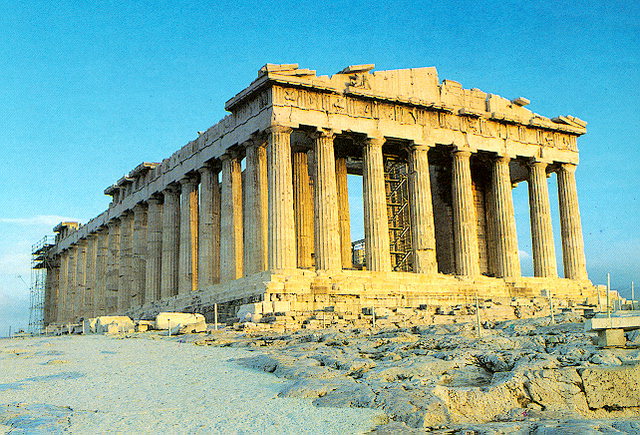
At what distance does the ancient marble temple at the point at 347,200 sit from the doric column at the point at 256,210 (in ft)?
0.20

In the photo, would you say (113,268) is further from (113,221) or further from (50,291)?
(50,291)

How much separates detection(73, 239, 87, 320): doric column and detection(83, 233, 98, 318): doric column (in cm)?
77

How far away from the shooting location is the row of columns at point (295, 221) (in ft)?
113

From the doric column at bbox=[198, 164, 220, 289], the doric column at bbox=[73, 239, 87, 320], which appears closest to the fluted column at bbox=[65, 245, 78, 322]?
the doric column at bbox=[73, 239, 87, 320]

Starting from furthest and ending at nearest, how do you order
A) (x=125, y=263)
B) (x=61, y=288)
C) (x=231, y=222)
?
(x=61, y=288), (x=125, y=263), (x=231, y=222)

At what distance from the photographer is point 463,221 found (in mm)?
39375

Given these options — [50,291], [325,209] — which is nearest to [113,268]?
[50,291]

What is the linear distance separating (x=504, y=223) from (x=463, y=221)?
9.51 ft

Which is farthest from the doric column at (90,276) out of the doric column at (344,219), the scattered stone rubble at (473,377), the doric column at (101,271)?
the scattered stone rubble at (473,377)

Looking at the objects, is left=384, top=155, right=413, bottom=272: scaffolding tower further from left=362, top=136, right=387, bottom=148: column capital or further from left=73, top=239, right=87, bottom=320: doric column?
left=73, top=239, right=87, bottom=320: doric column

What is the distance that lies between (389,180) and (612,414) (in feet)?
110

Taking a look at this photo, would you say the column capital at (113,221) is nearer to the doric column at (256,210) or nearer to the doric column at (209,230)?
the doric column at (209,230)

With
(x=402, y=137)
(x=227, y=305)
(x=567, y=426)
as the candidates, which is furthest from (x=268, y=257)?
(x=567, y=426)

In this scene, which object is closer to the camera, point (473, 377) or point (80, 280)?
point (473, 377)
